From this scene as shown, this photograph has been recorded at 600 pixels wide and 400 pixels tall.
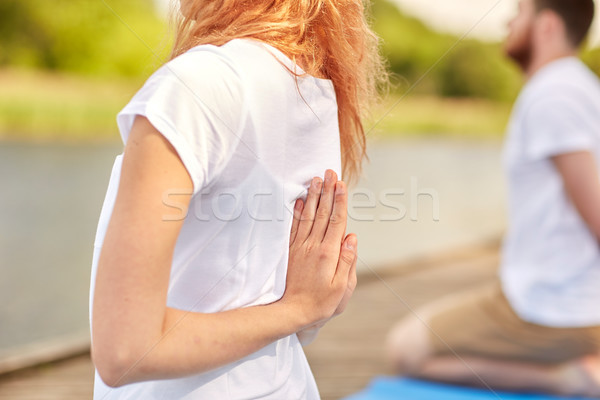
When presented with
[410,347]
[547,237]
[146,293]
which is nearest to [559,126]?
[547,237]

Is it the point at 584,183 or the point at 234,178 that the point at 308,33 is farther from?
the point at 584,183

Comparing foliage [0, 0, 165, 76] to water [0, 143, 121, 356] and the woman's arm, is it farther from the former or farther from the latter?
the woman's arm

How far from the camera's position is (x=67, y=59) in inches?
739

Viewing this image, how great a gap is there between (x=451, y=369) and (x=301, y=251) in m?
1.78

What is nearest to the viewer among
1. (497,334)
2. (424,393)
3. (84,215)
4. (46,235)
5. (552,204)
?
(552,204)

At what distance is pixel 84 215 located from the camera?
13.5m

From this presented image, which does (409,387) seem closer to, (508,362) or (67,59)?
(508,362)

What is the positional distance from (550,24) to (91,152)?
679 inches

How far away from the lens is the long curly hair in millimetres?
751

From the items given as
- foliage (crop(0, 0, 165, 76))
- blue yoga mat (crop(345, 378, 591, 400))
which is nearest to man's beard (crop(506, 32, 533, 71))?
blue yoga mat (crop(345, 378, 591, 400))

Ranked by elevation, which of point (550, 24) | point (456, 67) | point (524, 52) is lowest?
point (524, 52)

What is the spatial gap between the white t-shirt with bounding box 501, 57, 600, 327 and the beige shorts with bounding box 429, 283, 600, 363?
4 cm

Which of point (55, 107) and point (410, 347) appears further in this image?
point (55, 107)

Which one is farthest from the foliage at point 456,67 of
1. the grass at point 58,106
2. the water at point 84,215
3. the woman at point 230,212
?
the woman at point 230,212
